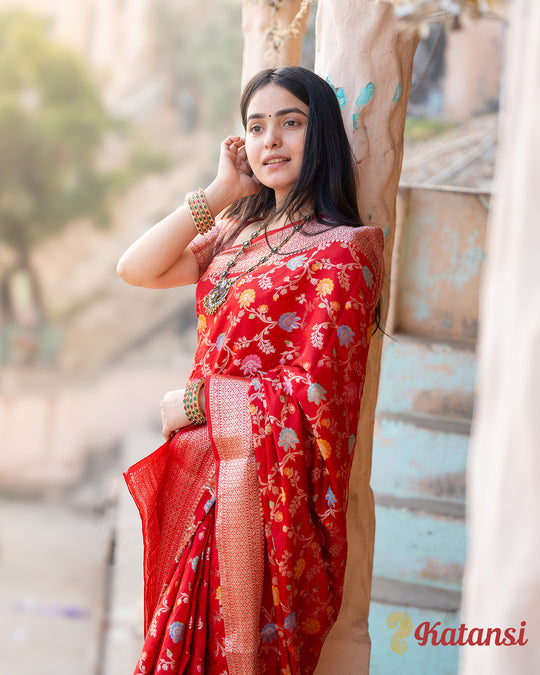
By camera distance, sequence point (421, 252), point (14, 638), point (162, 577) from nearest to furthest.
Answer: point (162, 577), point (421, 252), point (14, 638)

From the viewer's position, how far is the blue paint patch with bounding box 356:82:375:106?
5.91ft

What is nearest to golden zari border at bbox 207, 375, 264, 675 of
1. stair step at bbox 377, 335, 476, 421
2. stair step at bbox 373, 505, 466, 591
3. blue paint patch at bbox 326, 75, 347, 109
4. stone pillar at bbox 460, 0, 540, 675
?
blue paint patch at bbox 326, 75, 347, 109

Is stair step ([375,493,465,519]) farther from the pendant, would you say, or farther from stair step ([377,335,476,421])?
the pendant

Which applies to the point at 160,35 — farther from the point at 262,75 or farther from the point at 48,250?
the point at 262,75

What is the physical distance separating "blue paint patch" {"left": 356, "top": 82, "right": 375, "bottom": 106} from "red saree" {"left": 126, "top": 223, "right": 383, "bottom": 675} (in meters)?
0.35

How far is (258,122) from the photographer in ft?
5.70

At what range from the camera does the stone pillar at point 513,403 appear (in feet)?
1.82

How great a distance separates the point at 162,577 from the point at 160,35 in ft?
53.7

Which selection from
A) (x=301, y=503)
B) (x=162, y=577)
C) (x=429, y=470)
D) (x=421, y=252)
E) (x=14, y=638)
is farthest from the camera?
(x=14, y=638)

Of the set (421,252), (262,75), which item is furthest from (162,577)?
(421,252)

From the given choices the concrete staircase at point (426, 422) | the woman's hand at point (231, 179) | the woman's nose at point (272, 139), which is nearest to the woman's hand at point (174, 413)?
the woman's hand at point (231, 179)

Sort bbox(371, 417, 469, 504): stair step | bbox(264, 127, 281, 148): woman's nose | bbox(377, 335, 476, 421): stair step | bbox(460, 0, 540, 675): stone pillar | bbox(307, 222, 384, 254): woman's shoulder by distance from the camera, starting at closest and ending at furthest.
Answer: bbox(460, 0, 540, 675): stone pillar
bbox(307, 222, 384, 254): woman's shoulder
bbox(264, 127, 281, 148): woman's nose
bbox(371, 417, 469, 504): stair step
bbox(377, 335, 476, 421): stair step

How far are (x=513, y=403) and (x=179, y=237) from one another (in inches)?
51.0

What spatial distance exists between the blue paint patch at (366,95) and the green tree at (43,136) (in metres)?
13.9
